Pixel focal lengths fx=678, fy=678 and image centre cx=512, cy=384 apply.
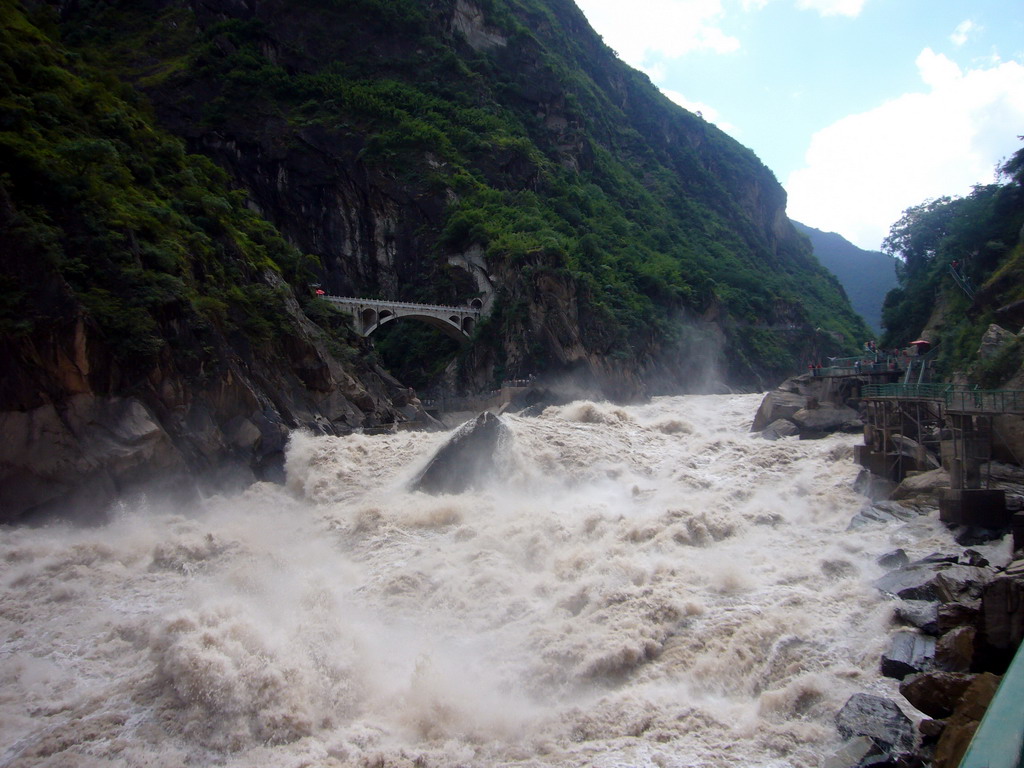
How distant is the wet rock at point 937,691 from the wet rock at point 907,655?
0.99 meters

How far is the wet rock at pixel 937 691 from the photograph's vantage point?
988 centimetres

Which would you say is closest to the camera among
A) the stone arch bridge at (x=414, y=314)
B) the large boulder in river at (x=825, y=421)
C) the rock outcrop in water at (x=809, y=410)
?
the large boulder in river at (x=825, y=421)

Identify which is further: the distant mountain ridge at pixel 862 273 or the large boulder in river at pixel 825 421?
the distant mountain ridge at pixel 862 273

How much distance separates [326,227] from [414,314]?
16.0 m

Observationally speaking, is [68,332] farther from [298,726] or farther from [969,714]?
[969,714]

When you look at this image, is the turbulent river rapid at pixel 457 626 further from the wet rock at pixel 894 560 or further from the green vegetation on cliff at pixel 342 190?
the green vegetation on cliff at pixel 342 190

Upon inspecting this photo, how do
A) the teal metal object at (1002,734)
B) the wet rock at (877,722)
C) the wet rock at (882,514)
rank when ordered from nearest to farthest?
the teal metal object at (1002,734) → the wet rock at (877,722) → the wet rock at (882,514)

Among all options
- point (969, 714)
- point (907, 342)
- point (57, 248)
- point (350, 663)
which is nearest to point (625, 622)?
point (350, 663)

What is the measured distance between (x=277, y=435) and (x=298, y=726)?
17203 mm

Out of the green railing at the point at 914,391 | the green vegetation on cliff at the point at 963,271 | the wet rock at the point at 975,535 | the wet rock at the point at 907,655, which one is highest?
the green vegetation on cliff at the point at 963,271

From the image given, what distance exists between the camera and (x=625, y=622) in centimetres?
1425

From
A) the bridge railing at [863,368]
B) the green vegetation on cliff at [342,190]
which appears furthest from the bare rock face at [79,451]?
the bridge railing at [863,368]

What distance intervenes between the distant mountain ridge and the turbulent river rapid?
15379 cm

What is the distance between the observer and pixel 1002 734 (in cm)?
313
